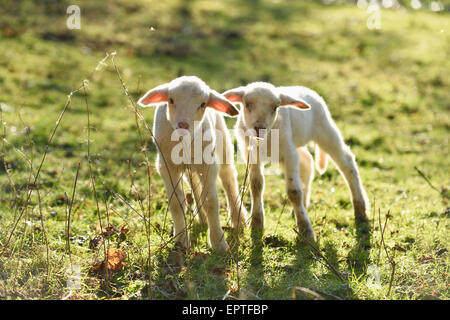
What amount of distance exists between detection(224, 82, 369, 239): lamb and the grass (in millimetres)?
229

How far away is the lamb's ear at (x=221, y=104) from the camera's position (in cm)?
468

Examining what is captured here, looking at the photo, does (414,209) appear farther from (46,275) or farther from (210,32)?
(210,32)

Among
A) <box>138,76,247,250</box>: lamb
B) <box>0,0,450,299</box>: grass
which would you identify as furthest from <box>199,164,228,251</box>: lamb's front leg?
<box>0,0,450,299</box>: grass

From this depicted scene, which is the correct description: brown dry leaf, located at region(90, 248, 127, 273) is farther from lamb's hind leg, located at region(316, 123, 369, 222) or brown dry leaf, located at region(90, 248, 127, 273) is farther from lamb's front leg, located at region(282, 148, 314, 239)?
lamb's hind leg, located at region(316, 123, 369, 222)

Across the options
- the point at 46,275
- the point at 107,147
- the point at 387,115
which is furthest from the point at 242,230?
the point at 387,115

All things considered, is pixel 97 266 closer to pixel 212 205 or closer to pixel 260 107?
pixel 212 205

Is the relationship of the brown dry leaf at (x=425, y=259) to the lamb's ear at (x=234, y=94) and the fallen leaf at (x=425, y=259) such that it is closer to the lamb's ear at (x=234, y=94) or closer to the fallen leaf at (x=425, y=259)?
the fallen leaf at (x=425, y=259)

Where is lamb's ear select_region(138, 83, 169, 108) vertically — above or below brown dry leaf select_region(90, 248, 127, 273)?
above

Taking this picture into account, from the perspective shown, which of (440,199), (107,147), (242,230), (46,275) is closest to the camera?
(46,275)

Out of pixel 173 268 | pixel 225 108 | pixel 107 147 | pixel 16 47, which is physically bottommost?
pixel 173 268

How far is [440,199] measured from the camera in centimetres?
679

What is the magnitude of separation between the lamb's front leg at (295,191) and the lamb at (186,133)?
57 centimetres

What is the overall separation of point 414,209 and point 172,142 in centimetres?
307

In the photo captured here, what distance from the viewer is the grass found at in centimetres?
424
